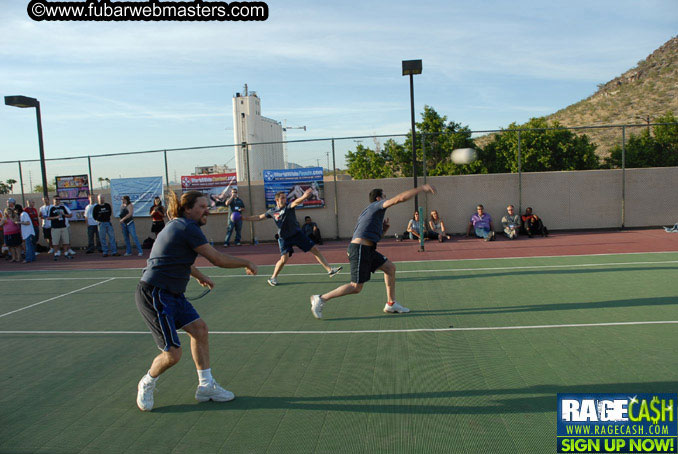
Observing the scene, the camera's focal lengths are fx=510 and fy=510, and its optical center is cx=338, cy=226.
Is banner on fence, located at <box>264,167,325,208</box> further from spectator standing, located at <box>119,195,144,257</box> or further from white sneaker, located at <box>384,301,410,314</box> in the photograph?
white sneaker, located at <box>384,301,410,314</box>

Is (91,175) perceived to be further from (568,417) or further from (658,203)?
(658,203)

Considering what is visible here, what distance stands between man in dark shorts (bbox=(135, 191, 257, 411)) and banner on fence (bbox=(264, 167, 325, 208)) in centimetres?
1350

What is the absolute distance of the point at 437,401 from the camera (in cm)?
474

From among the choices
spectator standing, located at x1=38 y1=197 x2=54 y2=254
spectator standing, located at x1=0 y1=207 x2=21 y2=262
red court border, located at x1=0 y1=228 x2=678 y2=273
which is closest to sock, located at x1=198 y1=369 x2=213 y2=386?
red court border, located at x1=0 y1=228 x2=678 y2=273

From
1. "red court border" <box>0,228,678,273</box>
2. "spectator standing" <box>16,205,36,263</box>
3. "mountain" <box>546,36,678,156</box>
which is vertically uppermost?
"mountain" <box>546,36,678,156</box>

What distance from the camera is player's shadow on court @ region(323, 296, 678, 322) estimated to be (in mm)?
7758

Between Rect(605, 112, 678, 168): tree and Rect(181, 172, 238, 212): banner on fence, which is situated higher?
Rect(605, 112, 678, 168): tree

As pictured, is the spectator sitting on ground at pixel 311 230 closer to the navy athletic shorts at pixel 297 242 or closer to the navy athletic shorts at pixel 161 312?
the navy athletic shorts at pixel 297 242

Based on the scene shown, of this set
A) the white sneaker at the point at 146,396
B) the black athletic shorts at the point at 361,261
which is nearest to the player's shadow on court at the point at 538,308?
the black athletic shorts at the point at 361,261

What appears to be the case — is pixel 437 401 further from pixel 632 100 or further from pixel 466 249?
pixel 632 100

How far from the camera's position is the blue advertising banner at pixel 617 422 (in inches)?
154

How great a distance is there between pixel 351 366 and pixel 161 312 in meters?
2.25

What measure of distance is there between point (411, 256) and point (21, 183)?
1580 centimetres

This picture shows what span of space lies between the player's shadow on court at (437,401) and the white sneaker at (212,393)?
2.0 inches
